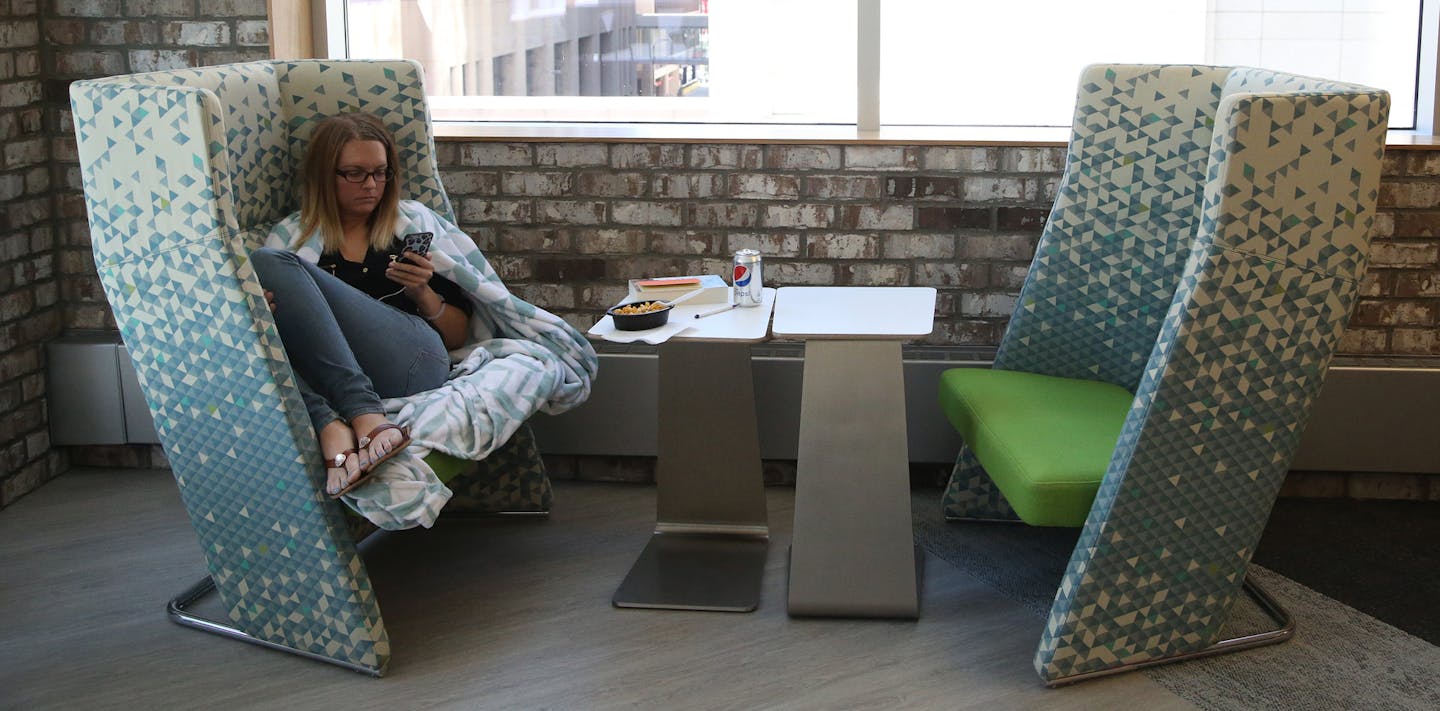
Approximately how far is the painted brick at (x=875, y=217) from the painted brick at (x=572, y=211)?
0.64 meters

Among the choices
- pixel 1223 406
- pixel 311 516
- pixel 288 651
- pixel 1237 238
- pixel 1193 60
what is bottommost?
pixel 288 651

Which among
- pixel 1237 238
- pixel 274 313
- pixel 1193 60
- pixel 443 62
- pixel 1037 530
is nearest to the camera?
pixel 1237 238

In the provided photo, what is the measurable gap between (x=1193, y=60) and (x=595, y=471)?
1.93 m

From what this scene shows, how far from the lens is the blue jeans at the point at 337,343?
2.75 meters

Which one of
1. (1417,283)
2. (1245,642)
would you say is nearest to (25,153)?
(1245,642)

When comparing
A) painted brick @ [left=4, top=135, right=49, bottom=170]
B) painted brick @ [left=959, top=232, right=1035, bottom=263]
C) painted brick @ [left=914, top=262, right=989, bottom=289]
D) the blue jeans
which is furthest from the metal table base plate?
painted brick @ [left=4, top=135, right=49, bottom=170]

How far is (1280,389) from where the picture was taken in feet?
8.13

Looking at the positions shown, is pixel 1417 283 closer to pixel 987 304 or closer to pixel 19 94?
pixel 987 304

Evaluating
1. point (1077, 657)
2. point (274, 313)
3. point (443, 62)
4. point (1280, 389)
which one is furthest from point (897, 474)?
point (443, 62)

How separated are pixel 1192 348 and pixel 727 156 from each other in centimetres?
151

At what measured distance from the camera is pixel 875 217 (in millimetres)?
3580

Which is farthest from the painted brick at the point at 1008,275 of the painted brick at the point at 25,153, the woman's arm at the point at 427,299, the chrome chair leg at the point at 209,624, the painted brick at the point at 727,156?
the painted brick at the point at 25,153

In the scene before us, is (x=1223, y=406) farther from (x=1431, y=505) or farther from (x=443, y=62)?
(x=443, y=62)

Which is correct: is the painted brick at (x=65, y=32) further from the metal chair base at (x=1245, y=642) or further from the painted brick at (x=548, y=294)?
the metal chair base at (x=1245, y=642)
